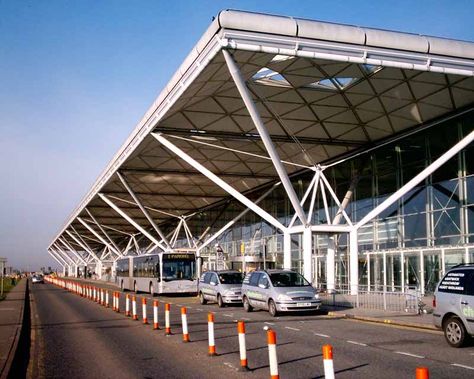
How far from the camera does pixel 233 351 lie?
42.0ft

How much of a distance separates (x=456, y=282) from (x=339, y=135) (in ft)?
70.7

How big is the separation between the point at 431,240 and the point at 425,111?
649 centimetres

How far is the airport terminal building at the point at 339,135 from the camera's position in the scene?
22.4m

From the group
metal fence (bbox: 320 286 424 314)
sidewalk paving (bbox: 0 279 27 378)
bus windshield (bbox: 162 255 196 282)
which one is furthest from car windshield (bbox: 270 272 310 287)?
bus windshield (bbox: 162 255 196 282)

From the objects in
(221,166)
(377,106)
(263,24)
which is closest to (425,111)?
(377,106)

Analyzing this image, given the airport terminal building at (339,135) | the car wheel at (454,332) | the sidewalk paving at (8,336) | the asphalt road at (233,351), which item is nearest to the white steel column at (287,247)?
the airport terminal building at (339,135)

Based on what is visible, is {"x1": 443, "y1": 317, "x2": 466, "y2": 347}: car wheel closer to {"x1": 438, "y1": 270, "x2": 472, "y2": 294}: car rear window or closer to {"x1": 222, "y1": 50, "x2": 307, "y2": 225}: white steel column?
{"x1": 438, "y1": 270, "x2": 472, "y2": 294}: car rear window

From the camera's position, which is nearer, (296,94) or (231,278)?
(296,94)

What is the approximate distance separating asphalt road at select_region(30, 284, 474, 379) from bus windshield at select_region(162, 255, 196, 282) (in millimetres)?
19363

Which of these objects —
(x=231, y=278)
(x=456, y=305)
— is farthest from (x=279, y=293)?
(x=456, y=305)

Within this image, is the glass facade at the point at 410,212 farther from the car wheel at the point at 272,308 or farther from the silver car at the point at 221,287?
the car wheel at the point at 272,308

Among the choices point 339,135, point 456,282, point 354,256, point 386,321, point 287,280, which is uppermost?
point 339,135

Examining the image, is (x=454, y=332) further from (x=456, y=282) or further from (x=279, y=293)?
(x=279, y=293)

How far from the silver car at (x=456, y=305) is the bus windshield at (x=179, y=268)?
89.6 feet
